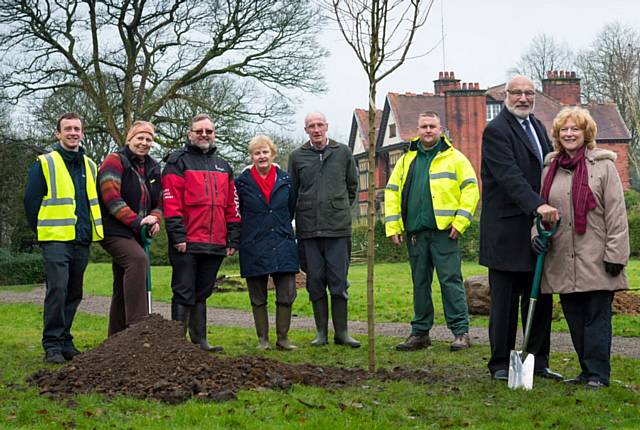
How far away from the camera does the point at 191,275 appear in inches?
351

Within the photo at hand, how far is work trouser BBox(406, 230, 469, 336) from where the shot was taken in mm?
8992

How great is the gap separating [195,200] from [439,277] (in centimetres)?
251

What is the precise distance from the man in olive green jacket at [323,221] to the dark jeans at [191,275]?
100 cm

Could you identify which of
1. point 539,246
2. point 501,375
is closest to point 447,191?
point 539,246

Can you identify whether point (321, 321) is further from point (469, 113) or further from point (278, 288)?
point (469, 113)

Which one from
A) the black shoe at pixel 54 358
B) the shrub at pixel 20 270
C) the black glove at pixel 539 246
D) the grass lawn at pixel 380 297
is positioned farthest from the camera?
the shrub at pixel 20 270

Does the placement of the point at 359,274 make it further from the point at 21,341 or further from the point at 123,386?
the point at 123,386

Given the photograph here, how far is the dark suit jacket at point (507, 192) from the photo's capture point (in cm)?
698

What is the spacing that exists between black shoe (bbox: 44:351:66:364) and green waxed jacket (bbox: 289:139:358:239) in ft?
8.68

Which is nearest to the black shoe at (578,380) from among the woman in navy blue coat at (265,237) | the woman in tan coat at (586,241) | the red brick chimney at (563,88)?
the woman in tan coat at (586,241)

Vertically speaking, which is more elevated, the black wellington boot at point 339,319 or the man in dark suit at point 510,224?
the man in dark suit at point 510,224

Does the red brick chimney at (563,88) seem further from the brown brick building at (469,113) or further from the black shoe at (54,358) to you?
the black shoe at (54,358)

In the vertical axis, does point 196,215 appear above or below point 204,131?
below

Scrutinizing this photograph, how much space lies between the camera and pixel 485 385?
6.78 metres
